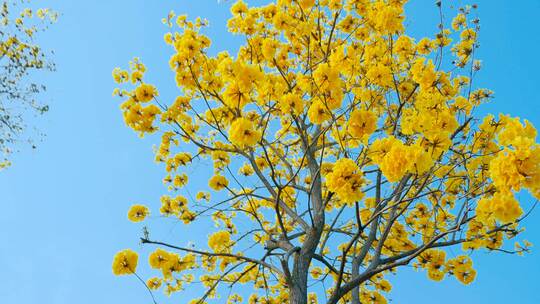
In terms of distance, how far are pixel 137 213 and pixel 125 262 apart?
1416 millimetres

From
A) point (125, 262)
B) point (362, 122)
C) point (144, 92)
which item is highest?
point (144, 92)

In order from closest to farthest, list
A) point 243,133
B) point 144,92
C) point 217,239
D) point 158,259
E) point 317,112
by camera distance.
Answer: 1. point 243,133
2. point 317,112
3. point 158,259
4. point 144,92
5. point 217,239

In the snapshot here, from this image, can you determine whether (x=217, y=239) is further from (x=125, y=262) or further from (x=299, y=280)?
(x=125, y=262)

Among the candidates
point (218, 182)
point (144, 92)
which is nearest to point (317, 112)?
point (218, 182)

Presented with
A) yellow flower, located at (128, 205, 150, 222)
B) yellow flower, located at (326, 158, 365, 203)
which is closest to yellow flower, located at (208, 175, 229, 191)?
yellow flower, located at (128, 205, 150, 222)

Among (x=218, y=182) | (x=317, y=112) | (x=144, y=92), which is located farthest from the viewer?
(x=218, y=182)

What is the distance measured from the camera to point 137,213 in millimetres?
5434

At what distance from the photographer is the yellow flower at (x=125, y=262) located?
4.05 metres

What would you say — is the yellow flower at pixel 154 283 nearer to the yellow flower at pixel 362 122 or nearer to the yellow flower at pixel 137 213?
the yellow flower at pixel 137 213

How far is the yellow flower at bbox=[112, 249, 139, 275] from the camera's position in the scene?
160 inches

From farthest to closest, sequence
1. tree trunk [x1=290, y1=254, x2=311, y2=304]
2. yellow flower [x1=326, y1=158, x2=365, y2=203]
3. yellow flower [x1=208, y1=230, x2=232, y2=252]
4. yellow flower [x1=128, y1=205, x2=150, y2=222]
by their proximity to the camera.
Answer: yellow flower [x1=208, y1=230, x2=232, y2=252], yellow flower [x1=128, y1=205, x2=150, y2=222], tree trunk [x1=290, y1=254, x2=311, y2=304], yellow flower [x1=326, y1=158, x2=365, y2=203]

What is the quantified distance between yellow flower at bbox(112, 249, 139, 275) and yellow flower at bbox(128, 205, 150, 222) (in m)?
1.36

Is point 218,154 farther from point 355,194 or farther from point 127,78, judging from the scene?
point 355,194

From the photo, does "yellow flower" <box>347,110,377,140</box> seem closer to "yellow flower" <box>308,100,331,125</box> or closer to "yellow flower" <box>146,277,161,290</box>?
"yellow flower" <box>308,100,331,125</box>
